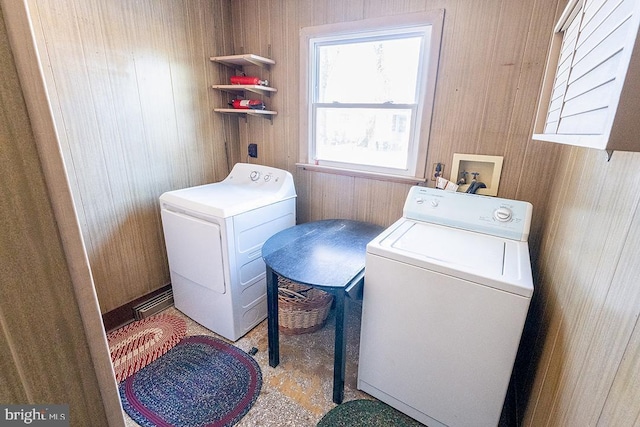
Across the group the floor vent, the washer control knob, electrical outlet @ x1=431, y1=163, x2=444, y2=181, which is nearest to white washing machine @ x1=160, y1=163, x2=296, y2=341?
the floor vent

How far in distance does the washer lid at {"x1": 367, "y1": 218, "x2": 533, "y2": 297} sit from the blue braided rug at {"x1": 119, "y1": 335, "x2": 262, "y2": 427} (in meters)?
1.10

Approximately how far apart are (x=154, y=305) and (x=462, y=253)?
86.4 inches

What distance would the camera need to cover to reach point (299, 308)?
1.96 m

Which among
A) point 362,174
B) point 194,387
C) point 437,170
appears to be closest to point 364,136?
point 362,174

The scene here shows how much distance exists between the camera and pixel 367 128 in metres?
2.16

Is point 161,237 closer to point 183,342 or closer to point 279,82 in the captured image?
point 183,342

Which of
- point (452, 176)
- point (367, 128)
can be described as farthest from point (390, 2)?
point (452, 176)

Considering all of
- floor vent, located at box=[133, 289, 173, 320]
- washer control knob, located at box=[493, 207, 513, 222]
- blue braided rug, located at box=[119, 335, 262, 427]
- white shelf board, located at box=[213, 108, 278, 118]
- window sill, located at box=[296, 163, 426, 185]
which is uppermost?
white shelf board, located at box=[213, 108, 278, 118]

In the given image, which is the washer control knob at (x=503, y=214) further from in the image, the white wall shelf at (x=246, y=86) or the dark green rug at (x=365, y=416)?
the white wall shelf at (x=246, y=86)

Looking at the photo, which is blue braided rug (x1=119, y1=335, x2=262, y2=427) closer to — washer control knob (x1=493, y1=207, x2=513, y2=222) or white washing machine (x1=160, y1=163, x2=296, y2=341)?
white washing machine (x1=160, y1=163, x2=296, y2=341)

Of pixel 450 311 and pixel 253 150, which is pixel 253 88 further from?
pixel 450 311

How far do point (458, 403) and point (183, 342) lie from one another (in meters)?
1.69

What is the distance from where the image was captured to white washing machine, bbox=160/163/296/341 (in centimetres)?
181

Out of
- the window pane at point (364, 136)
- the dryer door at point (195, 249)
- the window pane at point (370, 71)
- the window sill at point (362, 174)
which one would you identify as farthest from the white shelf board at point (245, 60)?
the dryer door at point (195, 249)
